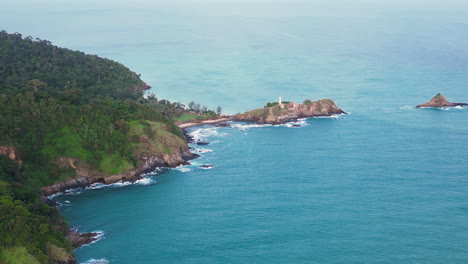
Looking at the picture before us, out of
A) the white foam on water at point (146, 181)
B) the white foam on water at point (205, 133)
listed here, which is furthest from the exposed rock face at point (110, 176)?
the white foam on water at point (205, 133)

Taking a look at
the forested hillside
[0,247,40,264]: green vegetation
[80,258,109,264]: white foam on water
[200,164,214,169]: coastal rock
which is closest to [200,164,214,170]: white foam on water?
[200,164,214,169]: coastal rock

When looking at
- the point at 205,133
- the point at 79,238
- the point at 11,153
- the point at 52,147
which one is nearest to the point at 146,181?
the point at 52,147

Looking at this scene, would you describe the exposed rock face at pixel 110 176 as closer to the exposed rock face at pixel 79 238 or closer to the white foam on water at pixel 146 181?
the white foam on water at pixel 146 181

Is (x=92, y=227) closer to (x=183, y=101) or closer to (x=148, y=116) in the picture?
(x=148, y=116)

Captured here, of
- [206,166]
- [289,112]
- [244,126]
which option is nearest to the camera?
[206,166]

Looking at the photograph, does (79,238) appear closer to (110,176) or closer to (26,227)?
(26,227)

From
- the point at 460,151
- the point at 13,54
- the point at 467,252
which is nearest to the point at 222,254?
the point at 467,252

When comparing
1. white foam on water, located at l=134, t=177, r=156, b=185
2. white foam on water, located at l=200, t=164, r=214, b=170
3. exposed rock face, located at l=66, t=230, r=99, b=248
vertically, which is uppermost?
white foam on water, located at l=200, t=164, r=214, b=170

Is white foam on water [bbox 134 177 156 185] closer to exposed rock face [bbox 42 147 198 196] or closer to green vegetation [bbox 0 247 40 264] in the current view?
exposed rock face [bbox 42 147 198 196]
